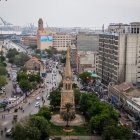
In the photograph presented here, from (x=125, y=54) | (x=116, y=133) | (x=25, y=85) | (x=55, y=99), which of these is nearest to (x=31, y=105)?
(x=25, y=85)

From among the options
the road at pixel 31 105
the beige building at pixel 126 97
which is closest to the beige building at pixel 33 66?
the road at pixel 31 105

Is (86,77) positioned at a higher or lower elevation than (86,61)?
lower

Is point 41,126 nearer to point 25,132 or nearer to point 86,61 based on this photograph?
point 25,132

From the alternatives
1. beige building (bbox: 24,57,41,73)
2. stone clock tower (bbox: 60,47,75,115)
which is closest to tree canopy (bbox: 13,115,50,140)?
stone clock tower (bbox: 60,47,75,115)

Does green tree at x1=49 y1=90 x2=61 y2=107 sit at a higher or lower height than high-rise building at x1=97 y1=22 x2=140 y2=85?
lower

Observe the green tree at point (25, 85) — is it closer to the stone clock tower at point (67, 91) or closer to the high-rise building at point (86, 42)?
the stone clock tower at point (67, 91)

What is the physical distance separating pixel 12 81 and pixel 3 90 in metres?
12.0

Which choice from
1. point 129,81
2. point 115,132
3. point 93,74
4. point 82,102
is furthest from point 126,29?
point 115,132

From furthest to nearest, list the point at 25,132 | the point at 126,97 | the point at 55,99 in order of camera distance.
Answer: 1. the point at 126,97
2. the point at 55,99
3. the point at 25,132

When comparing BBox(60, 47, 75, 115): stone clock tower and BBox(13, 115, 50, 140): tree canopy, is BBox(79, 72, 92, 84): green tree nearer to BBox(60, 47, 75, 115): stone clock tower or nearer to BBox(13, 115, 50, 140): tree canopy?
BBox(60, 47, 75, 115): stone clock tower

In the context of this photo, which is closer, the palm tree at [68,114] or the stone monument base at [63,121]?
the palm tree at [68,114]

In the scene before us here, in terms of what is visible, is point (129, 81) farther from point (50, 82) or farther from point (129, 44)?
point (50, 82)

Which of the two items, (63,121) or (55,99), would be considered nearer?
(63,121)

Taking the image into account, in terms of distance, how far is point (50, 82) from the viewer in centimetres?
9675
